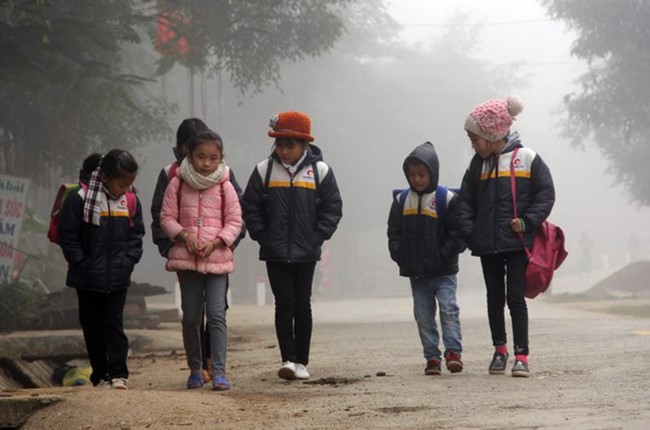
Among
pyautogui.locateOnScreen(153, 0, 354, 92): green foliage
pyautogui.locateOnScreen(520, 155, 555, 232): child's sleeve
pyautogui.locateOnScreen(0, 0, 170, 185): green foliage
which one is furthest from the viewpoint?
pyautogui.locateOnScreen(153, 0, 354, 92): green foliage

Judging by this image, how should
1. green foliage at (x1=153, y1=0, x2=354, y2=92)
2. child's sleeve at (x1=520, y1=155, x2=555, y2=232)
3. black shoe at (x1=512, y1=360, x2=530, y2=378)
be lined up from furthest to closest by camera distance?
green foliage at (x1=153, y1=0, x2=354, y2=92) → child's sleeve at (x1=520, y1=155, x2=555, y2=232) → black shoe at (x1=512, y1=360, x2=530, y2=378)

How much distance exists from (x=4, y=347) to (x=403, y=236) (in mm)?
5188

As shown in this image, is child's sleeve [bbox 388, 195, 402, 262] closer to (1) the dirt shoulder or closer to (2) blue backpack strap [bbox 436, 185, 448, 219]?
(2) blue backpack strap [bbox 436, 185, 448, 219]

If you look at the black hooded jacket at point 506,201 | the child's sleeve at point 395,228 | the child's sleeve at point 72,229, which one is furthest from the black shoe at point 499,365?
the child's sleeve at point 72,229

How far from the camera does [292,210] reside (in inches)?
347

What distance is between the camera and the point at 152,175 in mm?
42875

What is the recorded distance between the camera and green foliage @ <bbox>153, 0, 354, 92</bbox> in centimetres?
2197

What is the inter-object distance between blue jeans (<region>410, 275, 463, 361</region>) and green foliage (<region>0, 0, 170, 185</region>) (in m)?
7.54

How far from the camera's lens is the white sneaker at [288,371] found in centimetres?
887

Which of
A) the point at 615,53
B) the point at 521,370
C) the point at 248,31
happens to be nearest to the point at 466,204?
the point at 521,370

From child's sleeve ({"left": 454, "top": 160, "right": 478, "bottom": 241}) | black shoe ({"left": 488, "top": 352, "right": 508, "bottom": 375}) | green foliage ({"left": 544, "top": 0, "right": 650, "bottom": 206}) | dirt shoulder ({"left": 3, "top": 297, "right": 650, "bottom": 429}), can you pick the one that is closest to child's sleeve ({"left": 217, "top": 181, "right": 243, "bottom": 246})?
dirt shoulder ({"left": 3, "top": 297, "right": 650, "bottom": 429})

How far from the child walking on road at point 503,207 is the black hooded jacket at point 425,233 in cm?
31

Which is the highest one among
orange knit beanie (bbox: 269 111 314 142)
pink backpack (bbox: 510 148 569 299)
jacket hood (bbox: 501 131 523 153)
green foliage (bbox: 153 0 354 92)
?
green foliage (bbox: 153 0 354 92)

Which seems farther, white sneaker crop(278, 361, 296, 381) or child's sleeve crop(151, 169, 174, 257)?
white sneaker crop(278, 361, 296, 381)
